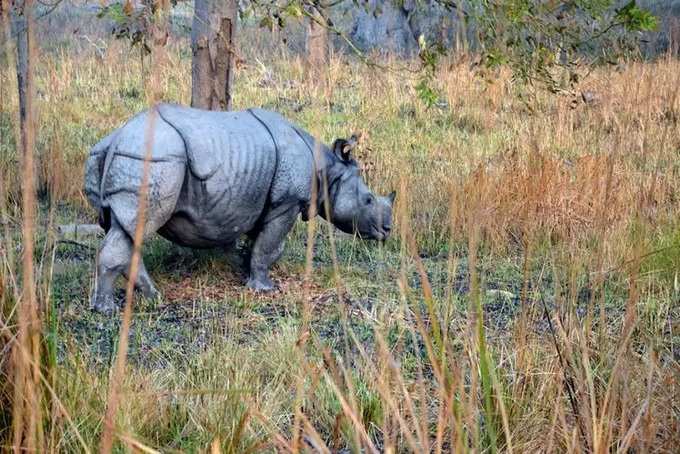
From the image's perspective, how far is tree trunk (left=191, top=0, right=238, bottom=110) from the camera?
5938 millimetres

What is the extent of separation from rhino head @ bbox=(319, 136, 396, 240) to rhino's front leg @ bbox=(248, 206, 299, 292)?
0.32 meters

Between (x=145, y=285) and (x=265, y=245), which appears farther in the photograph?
(x=265, y=245)

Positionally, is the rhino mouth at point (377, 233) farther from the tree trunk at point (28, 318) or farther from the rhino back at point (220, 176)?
the tree trunk at point (28, 318)

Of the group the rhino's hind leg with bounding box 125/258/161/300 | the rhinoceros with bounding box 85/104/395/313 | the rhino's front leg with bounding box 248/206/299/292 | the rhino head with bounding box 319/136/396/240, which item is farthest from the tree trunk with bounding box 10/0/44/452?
the rhino head with bounding box 319/136/396/240

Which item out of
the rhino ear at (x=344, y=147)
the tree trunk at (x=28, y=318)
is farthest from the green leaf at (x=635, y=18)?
the tree trunk at (x=28, y=318)

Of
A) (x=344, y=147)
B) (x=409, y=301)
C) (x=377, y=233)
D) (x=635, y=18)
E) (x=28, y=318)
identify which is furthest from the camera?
(x=377, y=233)

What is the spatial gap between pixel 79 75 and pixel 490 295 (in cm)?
718

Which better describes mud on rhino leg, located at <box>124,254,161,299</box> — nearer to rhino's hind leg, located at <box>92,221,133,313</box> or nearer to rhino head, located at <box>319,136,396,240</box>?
rhino's hind leg, located at <box>92,221,133,313</box>

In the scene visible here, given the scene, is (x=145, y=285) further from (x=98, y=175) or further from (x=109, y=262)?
(x=98, y=175)

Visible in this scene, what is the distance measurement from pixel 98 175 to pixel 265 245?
2.94 ft

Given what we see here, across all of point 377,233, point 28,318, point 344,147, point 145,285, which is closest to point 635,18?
point 344,147

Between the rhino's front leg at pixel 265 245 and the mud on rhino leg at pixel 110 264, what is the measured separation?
718 mm

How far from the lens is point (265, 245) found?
5.36 metres

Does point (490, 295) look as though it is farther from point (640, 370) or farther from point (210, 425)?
point (210, 425)
